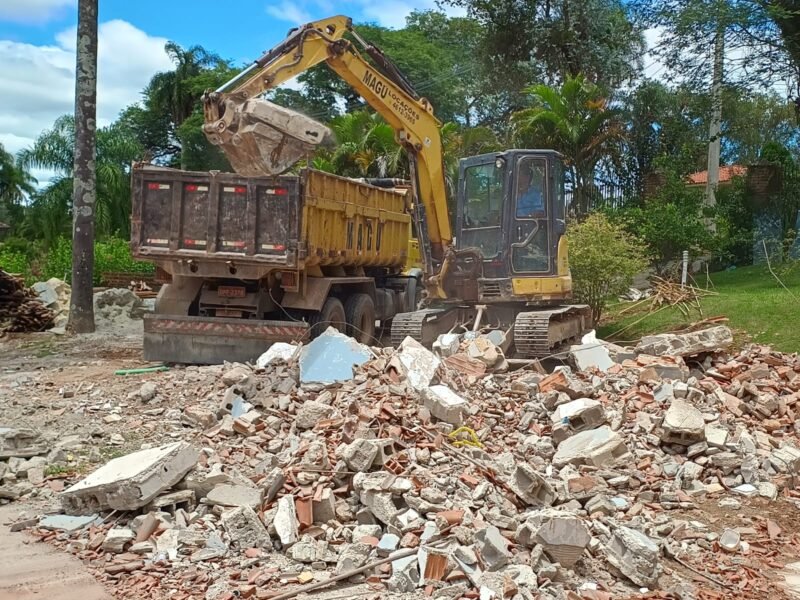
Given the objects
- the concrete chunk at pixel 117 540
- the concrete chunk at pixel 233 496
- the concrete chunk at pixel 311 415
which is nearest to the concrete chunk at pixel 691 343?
the concrete chunk at pixel 311 415

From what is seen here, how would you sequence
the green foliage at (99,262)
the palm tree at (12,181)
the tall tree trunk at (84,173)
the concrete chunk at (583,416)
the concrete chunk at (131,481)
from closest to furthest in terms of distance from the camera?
the concrete chunk at (131,481) < the concrete chunk at (583,416) < the tall tree trunk at (84,173) < the green foliage at (99,262) < the palm tree at (12,181)

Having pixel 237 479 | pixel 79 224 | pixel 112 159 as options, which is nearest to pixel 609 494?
pixel 237 479

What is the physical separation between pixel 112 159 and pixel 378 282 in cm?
2330

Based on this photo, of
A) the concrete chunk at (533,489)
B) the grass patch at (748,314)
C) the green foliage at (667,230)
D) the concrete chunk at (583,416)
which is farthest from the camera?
the green foliage at (667,230)

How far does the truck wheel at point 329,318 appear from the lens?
11.6m

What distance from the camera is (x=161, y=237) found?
11.2 m

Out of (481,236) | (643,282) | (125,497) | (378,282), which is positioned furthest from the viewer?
(643,282)

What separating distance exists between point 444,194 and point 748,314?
18.0ft

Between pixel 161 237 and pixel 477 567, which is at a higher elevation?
pixel 161 237

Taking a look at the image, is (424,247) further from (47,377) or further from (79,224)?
(79,224)

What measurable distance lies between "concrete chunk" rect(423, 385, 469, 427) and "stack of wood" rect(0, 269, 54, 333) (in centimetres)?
1175

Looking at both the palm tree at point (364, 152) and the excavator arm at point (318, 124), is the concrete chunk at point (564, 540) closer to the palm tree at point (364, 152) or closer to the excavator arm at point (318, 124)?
the excavator arm at point (318, 124)

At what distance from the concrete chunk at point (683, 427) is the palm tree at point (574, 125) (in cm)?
1437

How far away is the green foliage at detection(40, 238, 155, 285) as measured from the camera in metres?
21.8
